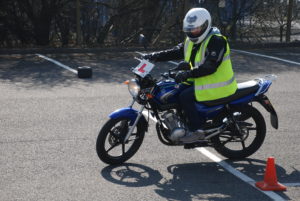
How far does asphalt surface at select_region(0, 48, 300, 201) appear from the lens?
5873mm

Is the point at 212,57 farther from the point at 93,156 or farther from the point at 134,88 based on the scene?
the point at 93,156

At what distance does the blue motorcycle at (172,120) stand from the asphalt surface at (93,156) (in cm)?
22

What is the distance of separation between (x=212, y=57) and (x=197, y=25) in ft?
1.31

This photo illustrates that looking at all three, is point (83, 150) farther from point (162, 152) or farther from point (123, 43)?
point (123, 43)

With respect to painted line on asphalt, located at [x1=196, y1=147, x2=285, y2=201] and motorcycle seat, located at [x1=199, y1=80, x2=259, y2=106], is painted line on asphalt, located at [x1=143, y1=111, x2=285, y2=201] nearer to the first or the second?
painted line on asphalt, located at [x1=196, y1=147, x2=285, y2=201]

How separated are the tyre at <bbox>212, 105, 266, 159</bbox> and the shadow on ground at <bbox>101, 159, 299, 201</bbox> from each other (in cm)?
16

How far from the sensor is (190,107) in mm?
6539

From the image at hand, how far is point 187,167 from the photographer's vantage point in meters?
6.66

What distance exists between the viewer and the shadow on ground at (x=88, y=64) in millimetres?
11625

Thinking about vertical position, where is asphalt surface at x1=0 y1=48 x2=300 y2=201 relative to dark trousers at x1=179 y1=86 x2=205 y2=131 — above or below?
below

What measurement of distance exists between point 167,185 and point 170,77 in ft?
4.09

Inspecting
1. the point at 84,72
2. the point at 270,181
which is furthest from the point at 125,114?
the point at 84,72

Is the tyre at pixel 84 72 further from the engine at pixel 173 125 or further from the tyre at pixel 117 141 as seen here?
the engine at pixel 173 125

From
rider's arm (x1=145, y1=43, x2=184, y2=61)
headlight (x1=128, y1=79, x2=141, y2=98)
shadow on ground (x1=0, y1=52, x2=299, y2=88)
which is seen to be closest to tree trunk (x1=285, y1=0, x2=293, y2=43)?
shadow on ground (x1=0, y1=52, x2=299, y2=88)
